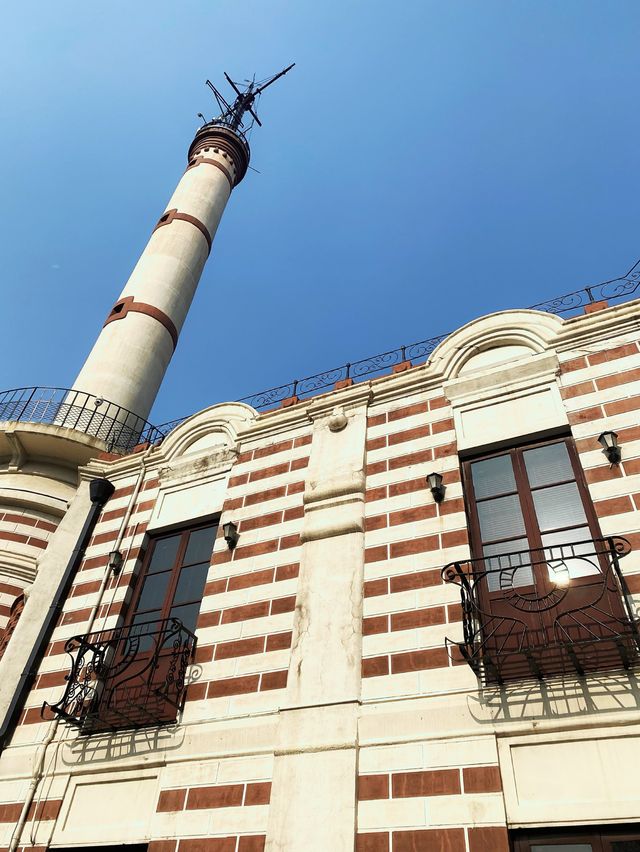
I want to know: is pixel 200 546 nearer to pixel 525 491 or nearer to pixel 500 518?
pixel 500 518

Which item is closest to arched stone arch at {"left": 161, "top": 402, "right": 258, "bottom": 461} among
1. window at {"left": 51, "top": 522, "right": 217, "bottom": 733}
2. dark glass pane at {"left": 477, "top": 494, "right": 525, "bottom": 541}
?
window at {"left": 51, "top": 522, "right": 217, "bottom": 733}

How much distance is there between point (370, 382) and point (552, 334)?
2988 mm

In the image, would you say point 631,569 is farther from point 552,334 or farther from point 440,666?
point 552,334

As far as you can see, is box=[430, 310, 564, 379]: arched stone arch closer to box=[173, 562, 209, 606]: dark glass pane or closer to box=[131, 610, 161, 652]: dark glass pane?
Result: box=[173, 562, 209, 606]: dark glass pane

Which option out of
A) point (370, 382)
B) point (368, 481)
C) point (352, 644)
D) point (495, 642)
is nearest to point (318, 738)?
point (352, 644)

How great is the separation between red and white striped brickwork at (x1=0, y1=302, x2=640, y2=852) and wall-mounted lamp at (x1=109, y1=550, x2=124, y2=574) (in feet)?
0.38

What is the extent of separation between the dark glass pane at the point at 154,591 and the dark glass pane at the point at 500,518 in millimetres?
5078

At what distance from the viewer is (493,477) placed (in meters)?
8.84

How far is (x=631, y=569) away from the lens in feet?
22.8

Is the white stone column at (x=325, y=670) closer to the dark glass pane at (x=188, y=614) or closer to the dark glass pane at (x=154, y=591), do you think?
the dark glass pane at (x=188, y=614)

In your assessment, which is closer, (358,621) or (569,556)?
(569,556)

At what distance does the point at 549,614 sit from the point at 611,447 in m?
2.25

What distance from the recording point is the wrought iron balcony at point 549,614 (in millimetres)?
6457

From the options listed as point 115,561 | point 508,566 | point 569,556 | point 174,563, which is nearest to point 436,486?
point 508,566
